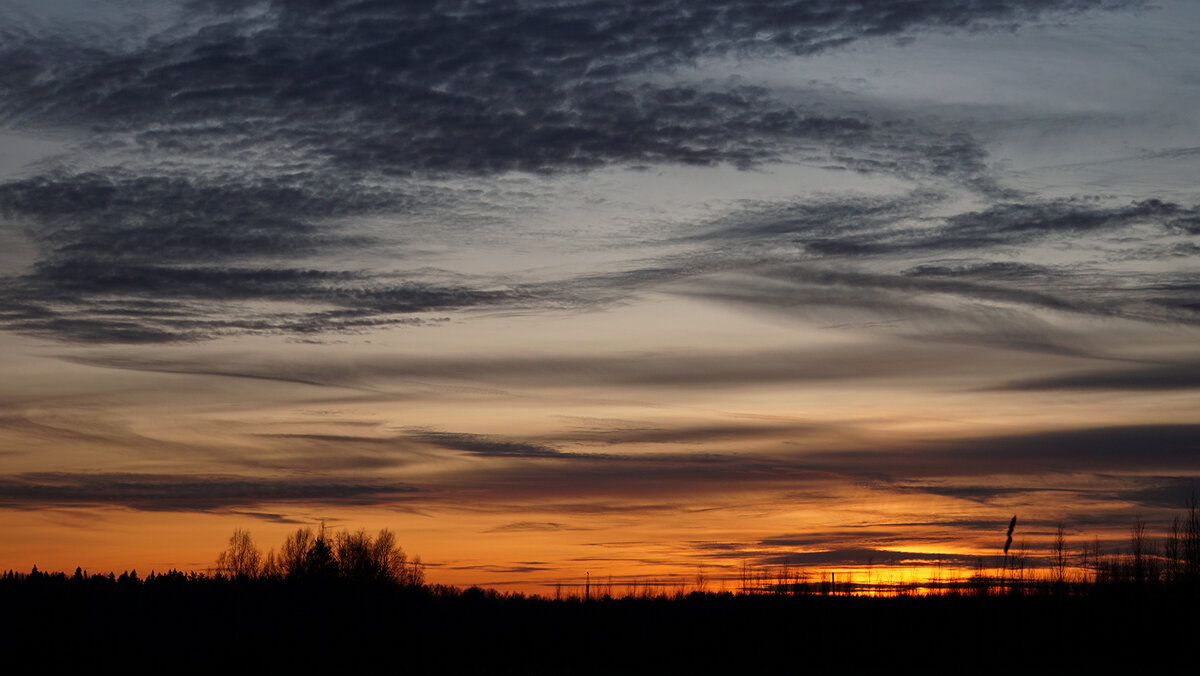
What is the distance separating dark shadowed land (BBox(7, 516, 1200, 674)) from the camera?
48344mm

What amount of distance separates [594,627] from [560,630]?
223 cm

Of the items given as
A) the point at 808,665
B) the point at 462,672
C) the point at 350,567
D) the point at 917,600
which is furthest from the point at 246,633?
the point at 350,567

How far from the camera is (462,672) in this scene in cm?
4750

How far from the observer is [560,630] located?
5909cm

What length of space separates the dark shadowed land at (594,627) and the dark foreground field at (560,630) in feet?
0.36

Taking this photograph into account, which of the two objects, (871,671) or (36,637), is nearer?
(36,637)

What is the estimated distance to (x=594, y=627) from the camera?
198ft

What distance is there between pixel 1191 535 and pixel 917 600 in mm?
19955

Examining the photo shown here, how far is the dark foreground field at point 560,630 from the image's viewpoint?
1892 inches

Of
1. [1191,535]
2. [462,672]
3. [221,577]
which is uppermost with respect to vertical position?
[1191,535]

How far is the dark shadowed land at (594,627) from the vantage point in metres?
48.3

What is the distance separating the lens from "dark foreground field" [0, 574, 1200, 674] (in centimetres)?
4806

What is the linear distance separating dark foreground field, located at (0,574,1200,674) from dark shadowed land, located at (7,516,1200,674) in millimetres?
111

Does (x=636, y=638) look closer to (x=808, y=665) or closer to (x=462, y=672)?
(x=808, y=665)
